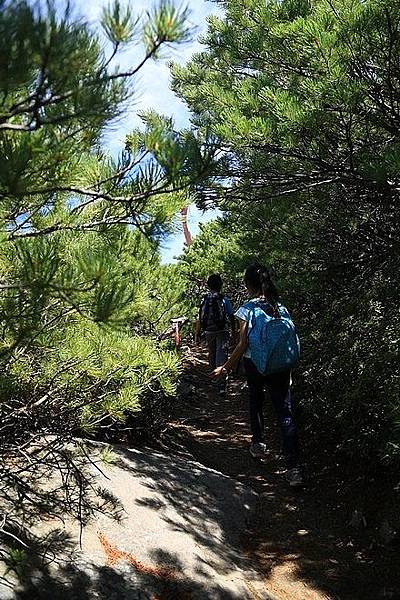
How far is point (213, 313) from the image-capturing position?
7.21m

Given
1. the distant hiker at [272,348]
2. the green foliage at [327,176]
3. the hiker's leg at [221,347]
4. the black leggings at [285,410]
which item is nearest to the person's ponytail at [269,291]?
the distant hiker at [272,348]

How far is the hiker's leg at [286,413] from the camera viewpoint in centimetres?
452

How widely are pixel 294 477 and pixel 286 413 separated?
571 mm

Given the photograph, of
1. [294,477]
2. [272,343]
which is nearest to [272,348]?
[272,343]

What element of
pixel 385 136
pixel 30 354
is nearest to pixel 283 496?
pixel 30 354

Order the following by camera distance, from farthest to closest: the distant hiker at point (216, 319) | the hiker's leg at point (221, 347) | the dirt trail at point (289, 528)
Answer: the hiker's leg at point (221, 347), the distant hiker at point (216, 319), the dirt trail at point (289, 528)

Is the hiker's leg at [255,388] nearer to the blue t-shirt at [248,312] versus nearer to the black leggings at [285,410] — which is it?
the black leggings at [285,410]

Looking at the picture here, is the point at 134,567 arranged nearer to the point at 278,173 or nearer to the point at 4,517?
the point at 4,517

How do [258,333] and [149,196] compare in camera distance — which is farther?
[258,333]

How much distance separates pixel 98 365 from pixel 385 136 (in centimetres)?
286

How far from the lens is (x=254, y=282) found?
4.74 m

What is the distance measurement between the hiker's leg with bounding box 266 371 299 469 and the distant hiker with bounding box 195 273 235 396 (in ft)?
7.91

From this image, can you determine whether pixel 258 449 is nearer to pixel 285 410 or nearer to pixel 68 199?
pixel 285 410

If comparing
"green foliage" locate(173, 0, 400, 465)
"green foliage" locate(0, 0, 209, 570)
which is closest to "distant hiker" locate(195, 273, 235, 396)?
"green foliage" locate(173, 0, 400, 465)
